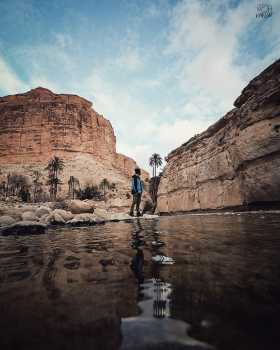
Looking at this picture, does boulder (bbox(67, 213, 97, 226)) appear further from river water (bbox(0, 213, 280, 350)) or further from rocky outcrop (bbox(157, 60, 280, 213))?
rocky outcrop (bbox(157, 60, 280, 213))

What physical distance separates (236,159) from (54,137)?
2538 inches

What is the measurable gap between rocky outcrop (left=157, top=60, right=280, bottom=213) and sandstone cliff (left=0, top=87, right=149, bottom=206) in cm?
3259

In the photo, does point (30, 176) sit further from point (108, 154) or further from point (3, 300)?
point (3, 300)

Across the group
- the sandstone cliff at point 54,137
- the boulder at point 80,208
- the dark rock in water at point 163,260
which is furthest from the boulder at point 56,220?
the sandstone cliff at point 54,137

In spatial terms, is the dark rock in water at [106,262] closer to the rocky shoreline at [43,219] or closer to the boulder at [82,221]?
the rocky shoreline at [43,219]

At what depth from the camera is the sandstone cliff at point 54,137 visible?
207 feet

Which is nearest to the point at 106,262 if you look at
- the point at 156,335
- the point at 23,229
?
the point at 156,335

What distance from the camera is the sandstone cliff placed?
63.1 metres

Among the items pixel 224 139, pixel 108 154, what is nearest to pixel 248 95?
pixel 224 139

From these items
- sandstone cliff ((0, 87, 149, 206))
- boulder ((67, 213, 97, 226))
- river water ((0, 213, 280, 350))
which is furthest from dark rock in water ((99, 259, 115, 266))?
sandstone cliff ((0, 87, 149, 206))

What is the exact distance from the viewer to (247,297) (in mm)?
1054

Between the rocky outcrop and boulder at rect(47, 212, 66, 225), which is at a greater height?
the rocky outcrop

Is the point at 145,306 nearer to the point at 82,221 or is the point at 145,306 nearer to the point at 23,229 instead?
the point at 23,229

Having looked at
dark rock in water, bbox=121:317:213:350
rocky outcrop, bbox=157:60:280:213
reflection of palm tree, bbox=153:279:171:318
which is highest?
rocky outcrop, bbox=157:60:280:213
